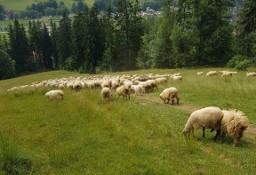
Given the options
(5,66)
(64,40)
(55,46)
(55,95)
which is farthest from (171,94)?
(55,46)

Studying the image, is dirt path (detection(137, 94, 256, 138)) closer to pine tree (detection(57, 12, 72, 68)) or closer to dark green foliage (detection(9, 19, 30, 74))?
pine tree (detection(57, 12, 72, 68))

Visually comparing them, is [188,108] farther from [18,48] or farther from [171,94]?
[18,48]

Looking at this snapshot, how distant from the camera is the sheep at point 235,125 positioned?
485 inches

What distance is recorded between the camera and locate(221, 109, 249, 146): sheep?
485 inches

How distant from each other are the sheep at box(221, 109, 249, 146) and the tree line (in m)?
31.6

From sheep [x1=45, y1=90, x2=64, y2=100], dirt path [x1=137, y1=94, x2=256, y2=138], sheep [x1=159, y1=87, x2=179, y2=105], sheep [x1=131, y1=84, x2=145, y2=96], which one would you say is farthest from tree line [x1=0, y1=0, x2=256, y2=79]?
sheep [x1=45, y1=90, x2=64, y2=100]

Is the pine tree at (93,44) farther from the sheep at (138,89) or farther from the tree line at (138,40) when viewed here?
the sheep at (138,89)

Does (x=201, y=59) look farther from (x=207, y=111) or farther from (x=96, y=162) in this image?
(x=96, y=162)

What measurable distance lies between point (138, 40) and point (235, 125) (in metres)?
64.8

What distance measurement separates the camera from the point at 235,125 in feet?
40.6

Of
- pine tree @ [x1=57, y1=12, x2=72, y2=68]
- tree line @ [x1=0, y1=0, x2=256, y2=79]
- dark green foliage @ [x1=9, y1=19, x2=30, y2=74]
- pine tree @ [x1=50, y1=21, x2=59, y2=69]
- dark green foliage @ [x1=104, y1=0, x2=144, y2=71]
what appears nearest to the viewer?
tree line @ [x1=0, y1=0, x2=256, y2=79]

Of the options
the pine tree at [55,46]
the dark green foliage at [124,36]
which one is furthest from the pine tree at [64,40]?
the dark green foliage at [124,36]

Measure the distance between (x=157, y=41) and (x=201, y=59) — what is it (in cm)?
1317

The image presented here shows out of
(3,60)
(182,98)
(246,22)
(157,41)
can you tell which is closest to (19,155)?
(182,98)
